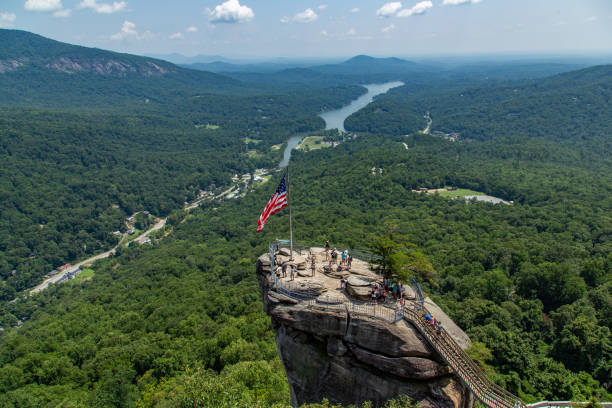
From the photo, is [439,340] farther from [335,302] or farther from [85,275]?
[85,275]

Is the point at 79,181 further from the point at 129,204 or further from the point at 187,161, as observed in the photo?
the point at 187,161

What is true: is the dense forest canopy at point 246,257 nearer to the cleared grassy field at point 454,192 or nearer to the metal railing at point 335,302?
the cleared grassy field at point 454,192

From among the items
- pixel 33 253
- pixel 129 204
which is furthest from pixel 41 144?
pixel 33 253

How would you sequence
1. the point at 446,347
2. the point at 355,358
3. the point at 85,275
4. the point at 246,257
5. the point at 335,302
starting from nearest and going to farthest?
the point at 446,347 < the point at 355,358 < the point at 335,302 < the point at 246,257 < the point at 85,275

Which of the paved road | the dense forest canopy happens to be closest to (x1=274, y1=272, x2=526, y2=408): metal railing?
the dense forest canopy

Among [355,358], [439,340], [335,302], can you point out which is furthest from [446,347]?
[335,302]

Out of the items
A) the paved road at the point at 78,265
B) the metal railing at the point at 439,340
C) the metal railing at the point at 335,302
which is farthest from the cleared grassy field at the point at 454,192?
the paved road at the point at 78,265
